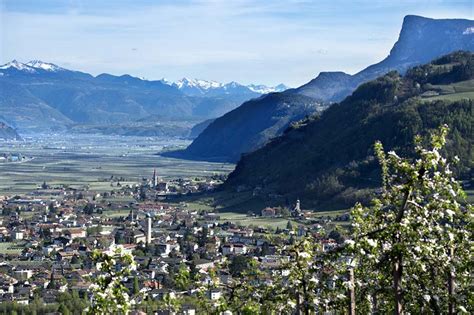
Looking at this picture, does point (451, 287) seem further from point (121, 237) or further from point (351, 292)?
point (121, 237)

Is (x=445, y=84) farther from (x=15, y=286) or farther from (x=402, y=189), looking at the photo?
(x=402, y=189)

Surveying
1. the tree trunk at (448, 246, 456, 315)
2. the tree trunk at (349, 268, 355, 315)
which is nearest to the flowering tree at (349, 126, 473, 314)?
the tree trunk at (448, 246, 456, 315)

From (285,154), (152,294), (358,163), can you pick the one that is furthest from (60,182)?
(152,294)

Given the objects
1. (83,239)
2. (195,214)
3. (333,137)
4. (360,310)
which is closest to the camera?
(360,310)

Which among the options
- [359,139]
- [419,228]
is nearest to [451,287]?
[419,228]

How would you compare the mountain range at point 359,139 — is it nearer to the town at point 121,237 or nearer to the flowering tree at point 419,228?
the town at point 121,237

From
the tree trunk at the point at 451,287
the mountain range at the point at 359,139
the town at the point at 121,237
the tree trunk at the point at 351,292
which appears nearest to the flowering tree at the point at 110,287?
the tree trunk at the point at 351,292
